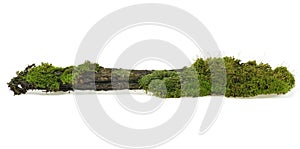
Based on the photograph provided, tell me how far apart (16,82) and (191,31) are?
18.4ft

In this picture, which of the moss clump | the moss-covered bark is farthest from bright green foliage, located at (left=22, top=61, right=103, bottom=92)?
the moss clump

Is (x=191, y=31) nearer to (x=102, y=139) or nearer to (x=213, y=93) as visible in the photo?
→ (x=213, y=93)

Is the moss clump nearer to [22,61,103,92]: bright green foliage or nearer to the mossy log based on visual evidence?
the mossy log

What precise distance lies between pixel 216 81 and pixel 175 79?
1.20 meters

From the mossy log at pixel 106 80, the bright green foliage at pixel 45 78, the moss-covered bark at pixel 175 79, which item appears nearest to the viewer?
the moss-covered bark at pixel 175 79

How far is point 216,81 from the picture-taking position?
50.4 ft

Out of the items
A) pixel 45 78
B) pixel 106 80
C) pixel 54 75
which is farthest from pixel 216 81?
pixel 45 78

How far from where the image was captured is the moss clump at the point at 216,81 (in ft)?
49.7

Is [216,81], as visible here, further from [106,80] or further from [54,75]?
[54,75]

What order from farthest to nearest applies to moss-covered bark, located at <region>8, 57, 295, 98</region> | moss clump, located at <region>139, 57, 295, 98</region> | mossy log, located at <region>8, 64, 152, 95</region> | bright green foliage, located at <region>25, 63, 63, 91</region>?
bright green foliage, located at <region>25, 63, 63, 91</region> → mossy log, located at <region>8, 64, 152, 95</region> → moss-covered bark, located at <region>8, 57, 295, 98</region> → moss clump, located at <region>139, 57, 295, 98</region>

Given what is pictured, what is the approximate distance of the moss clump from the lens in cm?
1516

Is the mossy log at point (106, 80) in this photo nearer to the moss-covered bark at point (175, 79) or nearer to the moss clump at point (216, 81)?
the moss-covered bark at point (175, 79)

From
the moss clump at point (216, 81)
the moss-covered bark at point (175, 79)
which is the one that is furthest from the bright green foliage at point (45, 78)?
the moss clump at point (216, 81)

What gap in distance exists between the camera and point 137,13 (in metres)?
17.0
